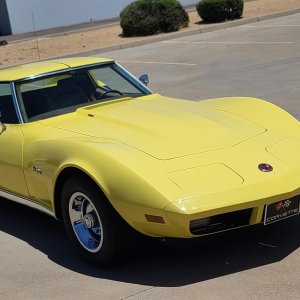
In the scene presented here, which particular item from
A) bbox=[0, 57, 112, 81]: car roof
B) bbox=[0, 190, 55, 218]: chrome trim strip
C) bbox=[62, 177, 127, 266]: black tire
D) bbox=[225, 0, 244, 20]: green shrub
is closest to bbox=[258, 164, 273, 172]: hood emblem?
bbox=[62, 177, 127, 266]: black tire

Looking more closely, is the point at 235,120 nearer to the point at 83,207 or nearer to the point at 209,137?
the point at 209,137

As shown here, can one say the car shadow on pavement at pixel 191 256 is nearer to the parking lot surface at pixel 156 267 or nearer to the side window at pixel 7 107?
the parking lot surface at pixel 156 267

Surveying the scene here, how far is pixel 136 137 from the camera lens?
4406 millimetres

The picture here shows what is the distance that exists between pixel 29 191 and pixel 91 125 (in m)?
0.73

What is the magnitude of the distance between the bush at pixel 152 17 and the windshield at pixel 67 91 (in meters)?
15.8

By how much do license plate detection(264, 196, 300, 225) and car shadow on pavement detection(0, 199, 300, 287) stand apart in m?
0.12

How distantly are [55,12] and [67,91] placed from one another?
2675 centimetres

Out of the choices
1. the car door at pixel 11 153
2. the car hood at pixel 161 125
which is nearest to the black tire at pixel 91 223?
the car hood at pixel 161 125

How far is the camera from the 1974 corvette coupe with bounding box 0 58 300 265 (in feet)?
12.5

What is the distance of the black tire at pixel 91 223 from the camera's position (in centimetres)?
405

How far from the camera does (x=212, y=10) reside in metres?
21.8

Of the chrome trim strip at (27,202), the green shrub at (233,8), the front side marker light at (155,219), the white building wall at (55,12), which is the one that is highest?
the front side marker light at (155,219)

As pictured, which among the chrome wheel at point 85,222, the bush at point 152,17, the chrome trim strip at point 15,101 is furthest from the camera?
the bush at point 152,17

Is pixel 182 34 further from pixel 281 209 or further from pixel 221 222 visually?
pixel 221 222
